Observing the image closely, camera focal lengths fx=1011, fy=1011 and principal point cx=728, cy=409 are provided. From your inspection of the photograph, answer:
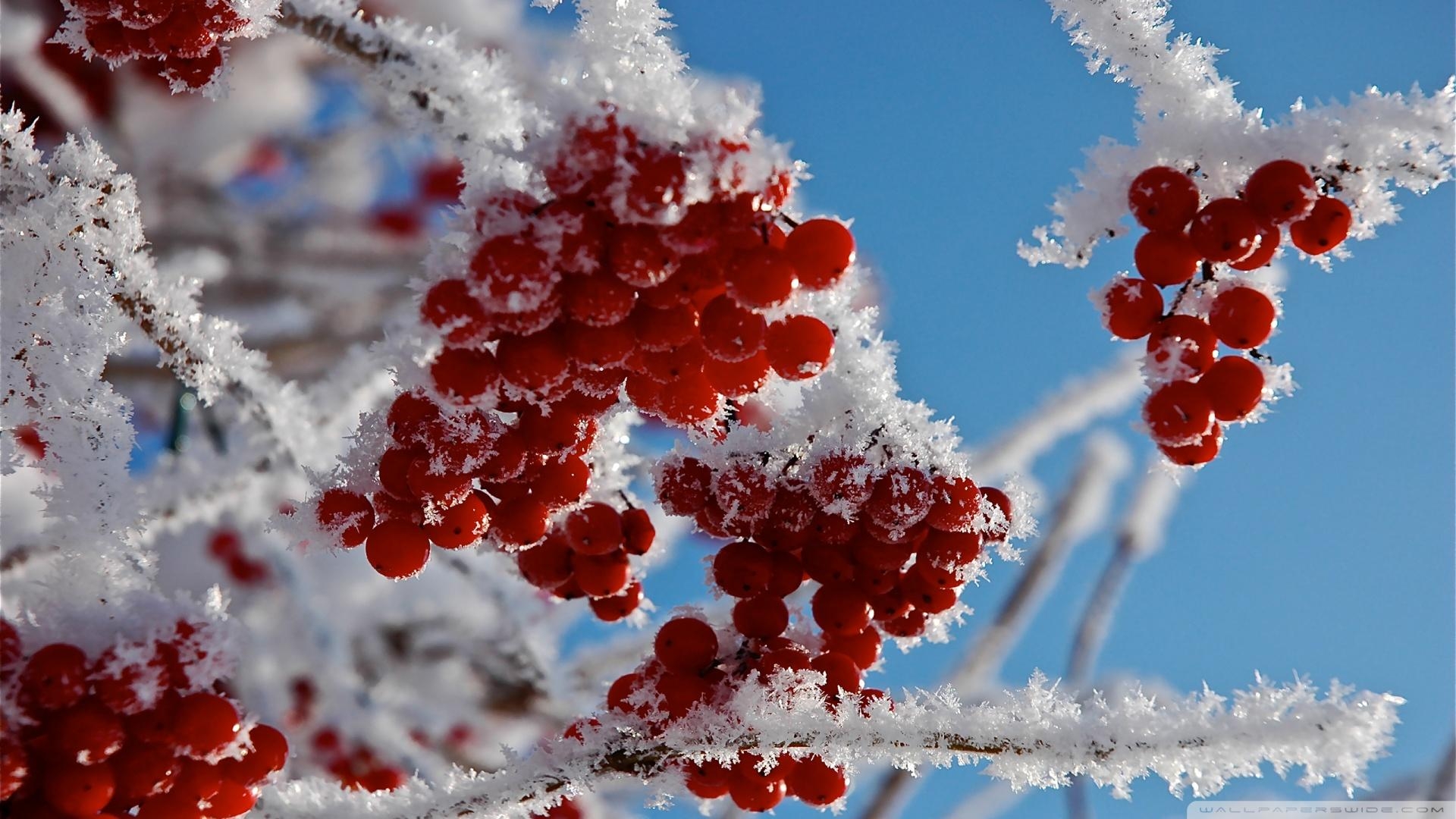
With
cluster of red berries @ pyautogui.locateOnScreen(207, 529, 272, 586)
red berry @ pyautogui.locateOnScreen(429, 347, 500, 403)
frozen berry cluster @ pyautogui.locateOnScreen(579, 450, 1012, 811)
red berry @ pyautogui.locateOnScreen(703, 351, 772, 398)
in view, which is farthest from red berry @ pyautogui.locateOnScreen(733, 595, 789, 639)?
cluster of red berries @ pyautogui.locateOnScreen(207, 529, 272, 586)

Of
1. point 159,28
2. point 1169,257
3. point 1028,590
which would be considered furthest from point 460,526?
point 1028,590

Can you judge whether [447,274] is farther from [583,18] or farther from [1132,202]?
[1132,202]

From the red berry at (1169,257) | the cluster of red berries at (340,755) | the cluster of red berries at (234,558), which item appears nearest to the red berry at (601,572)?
the red berry at (1169,257)

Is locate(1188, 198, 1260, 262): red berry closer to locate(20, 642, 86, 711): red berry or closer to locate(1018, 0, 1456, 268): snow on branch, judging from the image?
locate(1018, 0, 1456, 268): snow on branch

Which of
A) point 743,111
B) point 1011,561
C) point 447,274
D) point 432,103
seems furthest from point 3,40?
point 1011,561

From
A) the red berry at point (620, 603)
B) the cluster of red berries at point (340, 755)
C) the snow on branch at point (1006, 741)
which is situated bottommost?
the snow on branch at point (1006, 741)

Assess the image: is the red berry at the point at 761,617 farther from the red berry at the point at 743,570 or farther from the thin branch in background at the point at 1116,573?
the thin branch in background at the point at 1116,573

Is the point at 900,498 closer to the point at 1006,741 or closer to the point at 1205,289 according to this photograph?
the point at 1006,741
